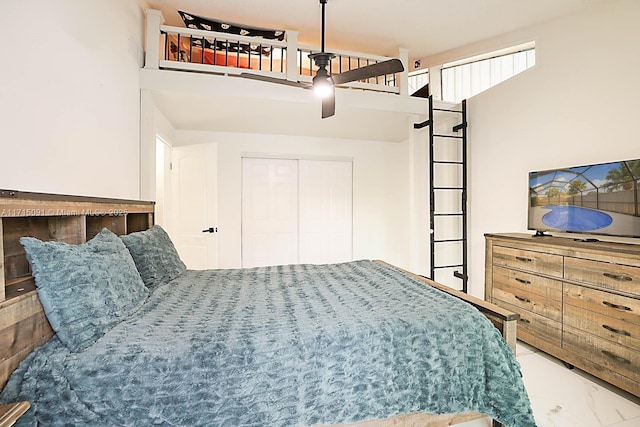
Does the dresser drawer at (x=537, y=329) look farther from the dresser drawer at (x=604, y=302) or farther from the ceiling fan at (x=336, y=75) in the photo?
the ceiling fan at (x=336, y=75)

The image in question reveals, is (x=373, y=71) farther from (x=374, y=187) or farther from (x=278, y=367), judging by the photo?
(x=374, y=187)

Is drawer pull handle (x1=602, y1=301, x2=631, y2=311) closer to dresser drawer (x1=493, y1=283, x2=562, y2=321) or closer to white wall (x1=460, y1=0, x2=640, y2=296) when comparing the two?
dresser drawer (x1=493, y1=283, x2=562, y2=321)

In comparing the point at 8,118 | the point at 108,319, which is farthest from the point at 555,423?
the point at 8,118

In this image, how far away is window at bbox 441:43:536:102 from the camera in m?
3.19

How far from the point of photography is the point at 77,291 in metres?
1.21

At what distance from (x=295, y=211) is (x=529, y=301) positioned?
10.2 feet

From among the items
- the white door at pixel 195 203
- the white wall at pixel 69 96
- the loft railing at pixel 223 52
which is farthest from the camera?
the white door at pixel 195 203

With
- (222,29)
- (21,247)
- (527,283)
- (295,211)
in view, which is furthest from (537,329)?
(222,29)

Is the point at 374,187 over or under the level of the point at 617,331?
over

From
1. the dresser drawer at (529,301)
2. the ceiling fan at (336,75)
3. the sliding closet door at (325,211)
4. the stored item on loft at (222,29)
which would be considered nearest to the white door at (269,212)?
the sliding closet door at (325,211)

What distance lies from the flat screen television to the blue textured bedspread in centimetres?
148

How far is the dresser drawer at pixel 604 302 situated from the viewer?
1.79 meters

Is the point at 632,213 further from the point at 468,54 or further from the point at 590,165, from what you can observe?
the point at 468,54

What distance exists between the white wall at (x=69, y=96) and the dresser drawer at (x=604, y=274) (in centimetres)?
330
